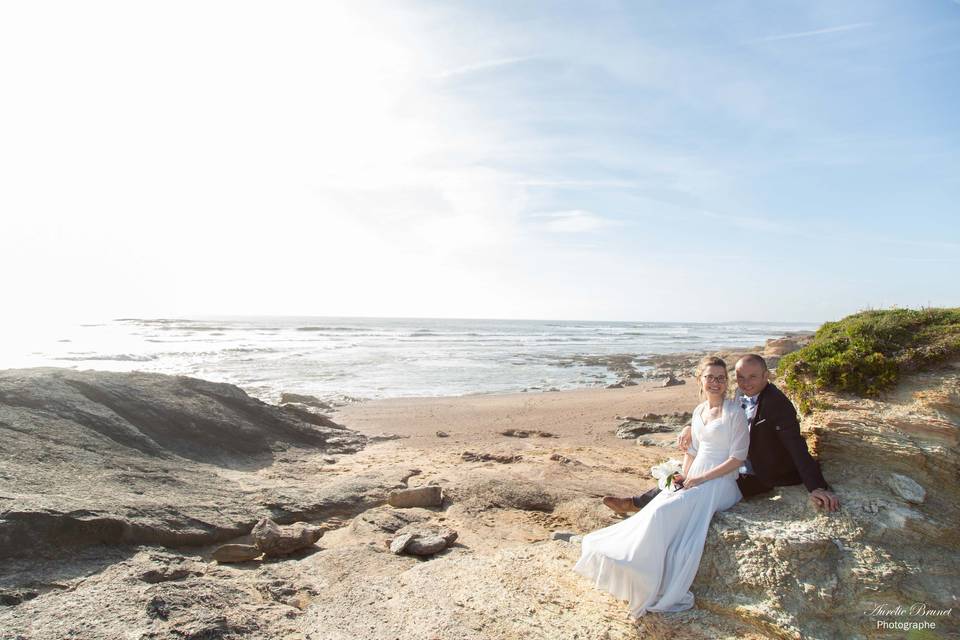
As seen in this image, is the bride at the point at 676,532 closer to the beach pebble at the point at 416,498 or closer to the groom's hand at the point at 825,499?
the groom's hand at the point at 825,499

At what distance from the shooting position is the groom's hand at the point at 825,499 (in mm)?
4215

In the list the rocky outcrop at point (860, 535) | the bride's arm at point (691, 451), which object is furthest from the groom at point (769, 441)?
the bride's arm at point (691, 451)

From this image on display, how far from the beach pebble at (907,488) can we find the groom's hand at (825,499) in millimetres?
484

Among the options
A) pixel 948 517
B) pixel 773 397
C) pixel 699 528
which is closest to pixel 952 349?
pixel 948 517

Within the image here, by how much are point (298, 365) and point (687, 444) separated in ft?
88.0

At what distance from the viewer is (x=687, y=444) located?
16.8 feet

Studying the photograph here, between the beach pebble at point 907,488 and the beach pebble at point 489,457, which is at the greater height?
the beach pebble at point 907,488

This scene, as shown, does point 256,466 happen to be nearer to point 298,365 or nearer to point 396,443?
point 396,443

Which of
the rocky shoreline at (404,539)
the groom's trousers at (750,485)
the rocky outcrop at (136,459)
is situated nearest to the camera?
the rocky shoreline at (404,539)

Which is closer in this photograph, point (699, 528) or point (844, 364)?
point (699, 528)

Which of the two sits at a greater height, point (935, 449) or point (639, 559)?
point (935, 449)

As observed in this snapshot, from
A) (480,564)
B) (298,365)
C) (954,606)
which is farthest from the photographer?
(298,365)

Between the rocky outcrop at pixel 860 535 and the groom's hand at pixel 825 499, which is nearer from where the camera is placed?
the rocky outcrop at pixel 860 535

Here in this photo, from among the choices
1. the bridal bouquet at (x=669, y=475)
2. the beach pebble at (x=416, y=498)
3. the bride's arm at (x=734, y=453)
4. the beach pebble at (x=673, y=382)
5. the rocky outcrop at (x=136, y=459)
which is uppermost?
the bride's arm at (x=734, y=453)
